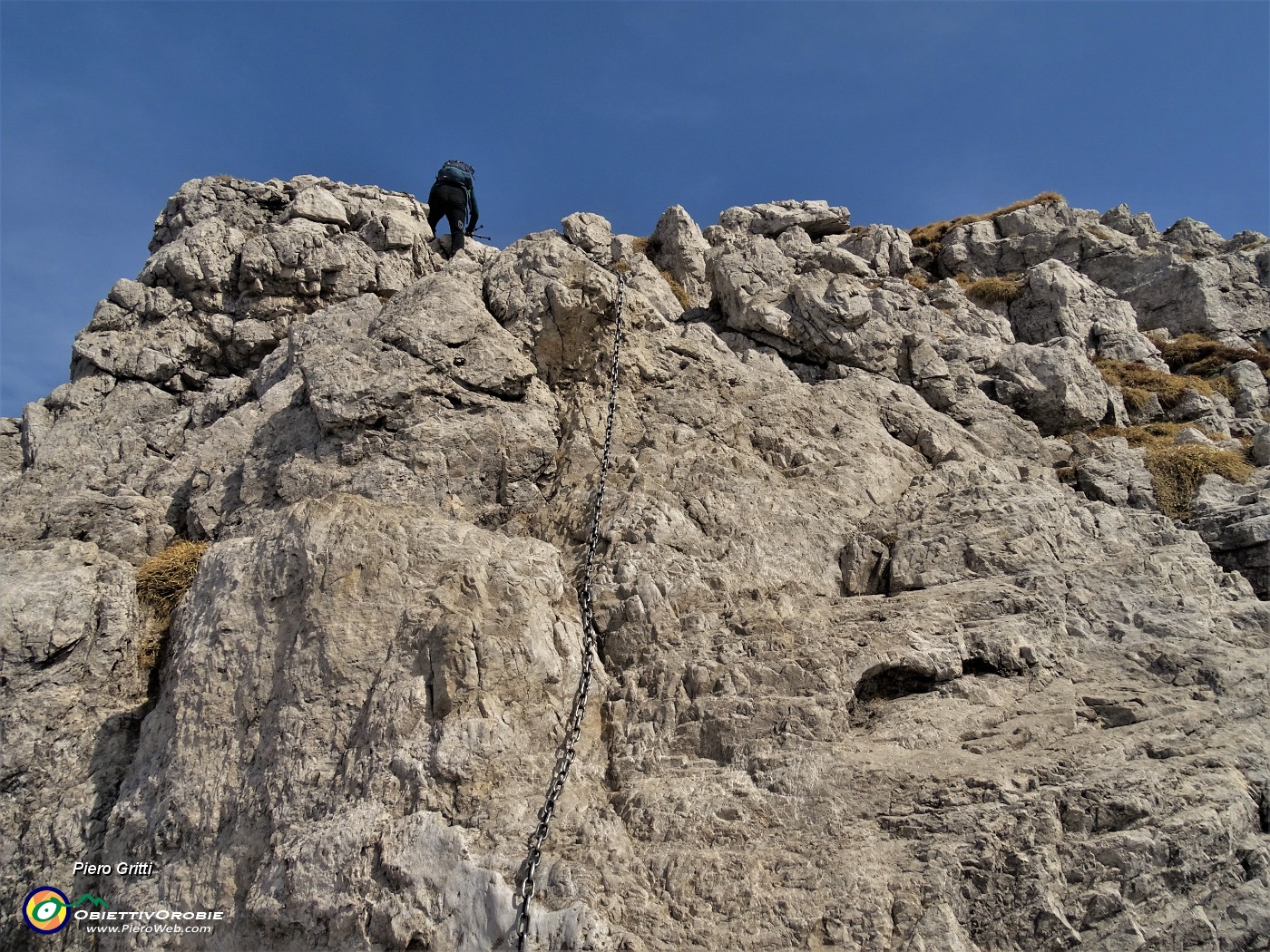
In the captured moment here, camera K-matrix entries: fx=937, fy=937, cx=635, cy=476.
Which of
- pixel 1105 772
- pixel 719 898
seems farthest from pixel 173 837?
pixel 1105 772

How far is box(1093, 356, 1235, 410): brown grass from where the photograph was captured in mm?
19016

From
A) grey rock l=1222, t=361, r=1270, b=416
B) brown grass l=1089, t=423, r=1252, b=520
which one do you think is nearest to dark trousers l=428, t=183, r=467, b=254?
brown grass l=1089, t=423, r=1252, b=520

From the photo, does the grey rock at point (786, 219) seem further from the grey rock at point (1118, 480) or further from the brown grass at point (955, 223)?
the grey rock at point (1118, 480)

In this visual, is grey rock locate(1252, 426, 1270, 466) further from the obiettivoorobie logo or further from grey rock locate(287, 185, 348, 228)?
grey rock locate(287, 185, 348, 228)

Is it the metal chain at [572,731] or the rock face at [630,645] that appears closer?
the metal chain at [572,731]

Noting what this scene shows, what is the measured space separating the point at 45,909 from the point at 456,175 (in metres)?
16.6

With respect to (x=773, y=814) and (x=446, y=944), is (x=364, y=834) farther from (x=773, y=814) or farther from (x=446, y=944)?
(x=773, y=814)

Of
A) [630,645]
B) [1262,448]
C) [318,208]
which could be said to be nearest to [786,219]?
[318,208]

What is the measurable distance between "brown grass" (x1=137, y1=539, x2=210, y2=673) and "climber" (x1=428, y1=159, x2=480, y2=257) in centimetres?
1113

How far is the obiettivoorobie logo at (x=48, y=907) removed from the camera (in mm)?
9680

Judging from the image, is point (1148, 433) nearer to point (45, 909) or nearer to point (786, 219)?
point (786, 219)

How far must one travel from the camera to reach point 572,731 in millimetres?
9789

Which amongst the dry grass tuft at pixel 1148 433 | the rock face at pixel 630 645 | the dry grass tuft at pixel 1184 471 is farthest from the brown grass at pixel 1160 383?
the dry grass tuft at pixel 1184 471

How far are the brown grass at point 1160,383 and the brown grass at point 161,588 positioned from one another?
17.0 m
